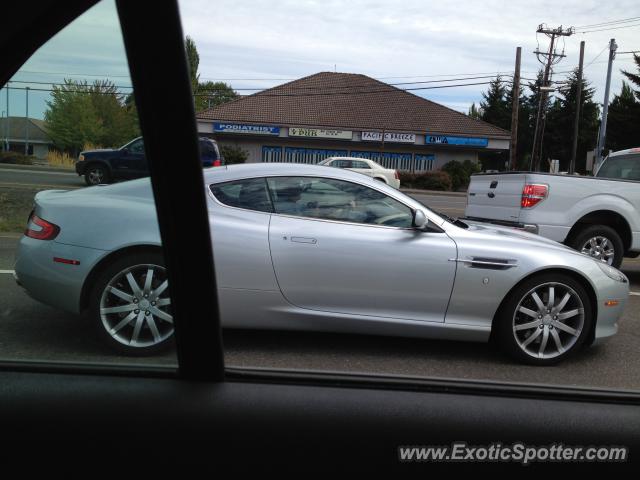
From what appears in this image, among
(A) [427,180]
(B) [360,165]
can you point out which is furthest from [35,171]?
(A) [427,180]

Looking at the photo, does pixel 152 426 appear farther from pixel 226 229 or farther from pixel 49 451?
pixel 226 229

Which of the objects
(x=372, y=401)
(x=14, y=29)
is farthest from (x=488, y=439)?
(x=14, y=29)

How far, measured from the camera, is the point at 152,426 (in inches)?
69.2

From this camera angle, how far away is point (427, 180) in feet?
103

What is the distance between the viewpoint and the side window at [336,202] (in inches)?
165

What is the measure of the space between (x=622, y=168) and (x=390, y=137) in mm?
26104

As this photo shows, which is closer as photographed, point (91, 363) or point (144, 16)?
point (144, 16)

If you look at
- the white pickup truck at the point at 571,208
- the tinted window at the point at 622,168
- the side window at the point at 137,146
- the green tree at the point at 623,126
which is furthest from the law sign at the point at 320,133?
the side window at the point at 137,146

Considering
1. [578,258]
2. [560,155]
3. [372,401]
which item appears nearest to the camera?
[372,401]

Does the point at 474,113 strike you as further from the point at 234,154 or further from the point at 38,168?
the point at 38,168

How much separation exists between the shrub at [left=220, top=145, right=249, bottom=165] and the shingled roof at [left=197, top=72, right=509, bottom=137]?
2272mm

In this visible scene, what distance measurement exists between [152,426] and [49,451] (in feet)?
1.02

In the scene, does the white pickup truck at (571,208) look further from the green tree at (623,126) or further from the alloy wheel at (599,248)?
the green tree at (623,126)

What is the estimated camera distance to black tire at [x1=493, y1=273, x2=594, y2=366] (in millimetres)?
4004
